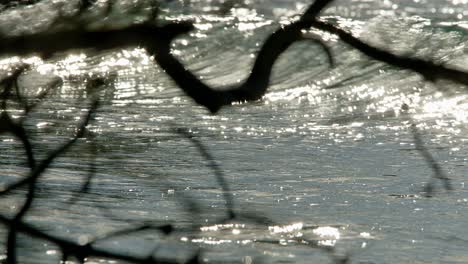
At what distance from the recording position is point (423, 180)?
4598 mm

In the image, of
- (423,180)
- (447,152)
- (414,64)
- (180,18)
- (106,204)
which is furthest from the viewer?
(180,18)

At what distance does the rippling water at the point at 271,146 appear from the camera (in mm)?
3941

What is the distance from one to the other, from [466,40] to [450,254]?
9.32ft

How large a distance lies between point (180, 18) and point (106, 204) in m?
2.63

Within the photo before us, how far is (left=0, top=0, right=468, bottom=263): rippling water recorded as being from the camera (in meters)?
3.94

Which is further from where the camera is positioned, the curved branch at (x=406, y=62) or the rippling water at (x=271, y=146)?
the curved branch at (x=406, y=62)

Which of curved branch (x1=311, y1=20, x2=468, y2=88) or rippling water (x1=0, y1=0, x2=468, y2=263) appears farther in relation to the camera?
curved branch (x1=311, y1=20, x2=468, y2=88)

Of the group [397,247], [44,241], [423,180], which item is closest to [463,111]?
[423,180]

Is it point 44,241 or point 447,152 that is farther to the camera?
point 447,152

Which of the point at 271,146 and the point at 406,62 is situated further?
the point at 406,62

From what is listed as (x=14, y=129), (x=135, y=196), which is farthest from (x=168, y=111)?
(x=135, y=196)

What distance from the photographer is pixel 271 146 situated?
498cm

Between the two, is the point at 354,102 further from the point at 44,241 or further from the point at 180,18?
the point at 44,241

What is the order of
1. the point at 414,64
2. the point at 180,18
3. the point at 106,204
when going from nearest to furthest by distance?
the point at 106,204 → the point at 414,64 → the point at 180,18
